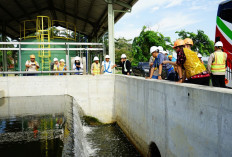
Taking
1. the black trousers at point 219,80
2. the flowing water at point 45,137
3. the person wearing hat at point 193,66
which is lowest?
the flowing water at point 45,137

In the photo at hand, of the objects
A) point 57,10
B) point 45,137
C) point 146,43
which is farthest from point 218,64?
point 146,43

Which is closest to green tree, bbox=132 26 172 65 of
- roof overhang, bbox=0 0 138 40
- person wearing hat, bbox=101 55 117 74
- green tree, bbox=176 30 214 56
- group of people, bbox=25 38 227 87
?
green tree, bbox=176 30 214 56

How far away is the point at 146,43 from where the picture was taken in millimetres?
27359

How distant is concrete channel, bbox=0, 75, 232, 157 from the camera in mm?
3138

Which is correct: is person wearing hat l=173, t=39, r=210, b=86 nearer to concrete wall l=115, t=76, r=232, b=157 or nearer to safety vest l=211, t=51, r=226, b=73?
concrete wall l=115, t=76, r=232, b=157

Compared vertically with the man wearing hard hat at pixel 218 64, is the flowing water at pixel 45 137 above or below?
below

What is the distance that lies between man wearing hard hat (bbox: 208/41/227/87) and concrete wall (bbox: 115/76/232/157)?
147 centimetres

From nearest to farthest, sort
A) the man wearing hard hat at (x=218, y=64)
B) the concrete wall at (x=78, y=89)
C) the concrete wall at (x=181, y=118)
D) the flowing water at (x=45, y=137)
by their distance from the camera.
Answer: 1. the concrete wall at (x=181, y=118)
2. the flowing water at (x=45, y=137)
3. the man wearing hard hat at (x=218, y=64)
4. the concrete wall at (x=78, y=89)

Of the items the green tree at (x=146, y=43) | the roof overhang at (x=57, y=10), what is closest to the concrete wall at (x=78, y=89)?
the roof overhang at (x=57, y=10)

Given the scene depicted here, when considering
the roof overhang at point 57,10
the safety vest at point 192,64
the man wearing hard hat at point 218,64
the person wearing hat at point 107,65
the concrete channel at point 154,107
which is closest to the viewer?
the concrete channel at point 154,107

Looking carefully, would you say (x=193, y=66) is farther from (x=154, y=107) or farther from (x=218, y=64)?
(x=154, y=107)

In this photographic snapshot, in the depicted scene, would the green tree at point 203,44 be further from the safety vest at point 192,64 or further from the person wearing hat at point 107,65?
the safety vest at point 192,64

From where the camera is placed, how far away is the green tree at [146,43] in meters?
26.7

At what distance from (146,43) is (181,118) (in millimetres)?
23890
